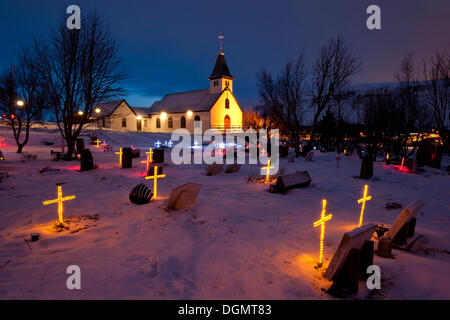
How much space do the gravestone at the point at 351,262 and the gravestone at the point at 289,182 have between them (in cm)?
547

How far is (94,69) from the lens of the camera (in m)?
15.0

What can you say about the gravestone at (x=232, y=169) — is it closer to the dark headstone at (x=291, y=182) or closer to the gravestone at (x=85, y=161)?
the dark headstone at (x=291, y=182)

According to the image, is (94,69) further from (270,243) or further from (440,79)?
(440,79)

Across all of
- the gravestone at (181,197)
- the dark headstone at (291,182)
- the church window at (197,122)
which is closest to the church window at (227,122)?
the church window at (197,122)

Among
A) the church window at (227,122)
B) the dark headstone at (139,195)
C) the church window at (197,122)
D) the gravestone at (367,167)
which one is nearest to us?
the dark headstone at (139,195)

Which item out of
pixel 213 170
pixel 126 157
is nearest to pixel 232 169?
pixel 213 170

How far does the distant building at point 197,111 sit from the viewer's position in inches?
1676

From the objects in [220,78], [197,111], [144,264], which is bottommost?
[144,264]

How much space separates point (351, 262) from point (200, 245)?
2.71m

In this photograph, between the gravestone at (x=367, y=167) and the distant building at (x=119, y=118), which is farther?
the distant building at (x=119, y=118)

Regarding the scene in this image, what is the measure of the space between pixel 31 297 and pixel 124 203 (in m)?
4.28

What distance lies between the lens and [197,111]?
Answer: 1699 inches

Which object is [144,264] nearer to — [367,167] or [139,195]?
[139,195]
